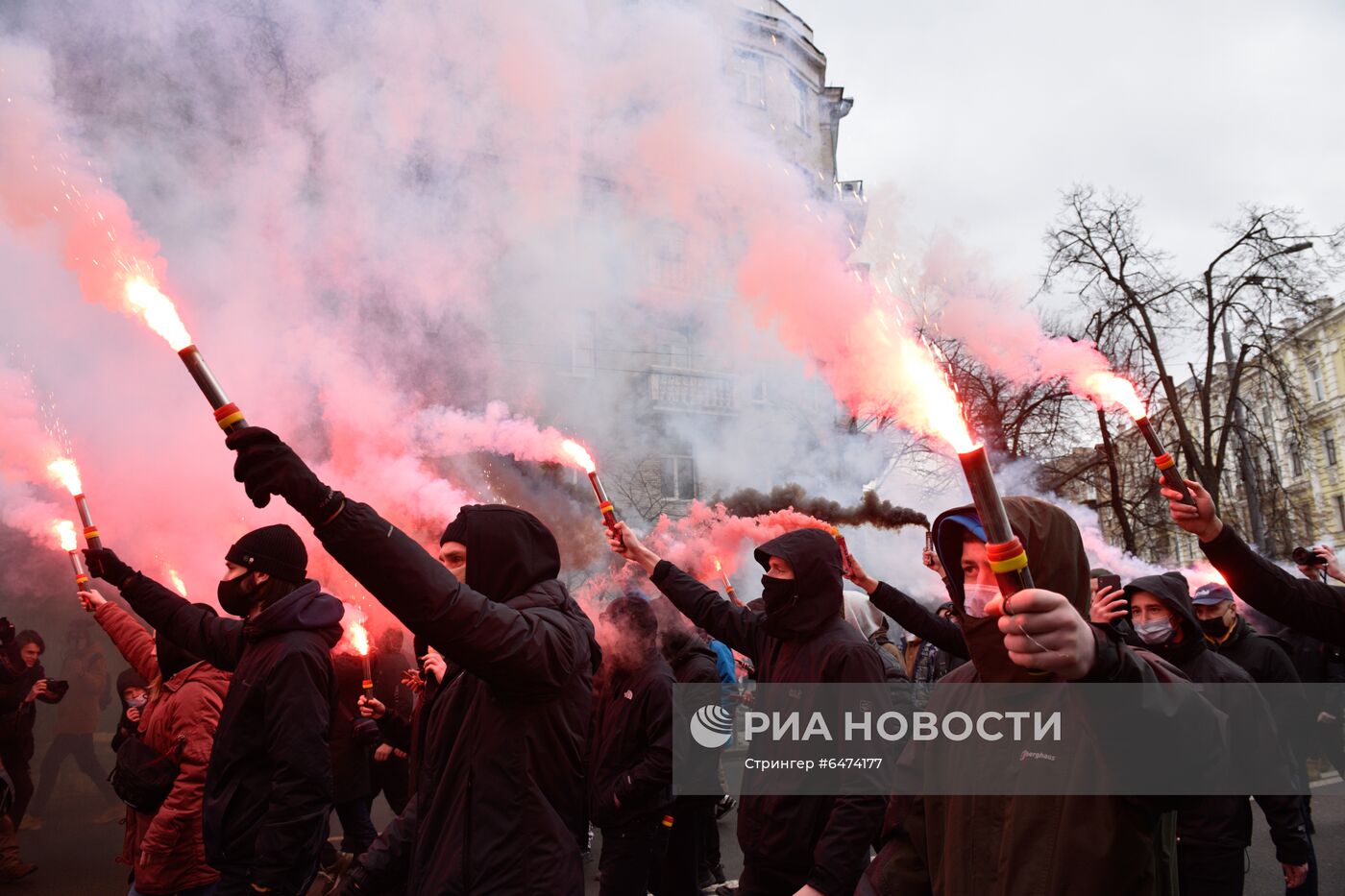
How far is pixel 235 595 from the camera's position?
4043mm

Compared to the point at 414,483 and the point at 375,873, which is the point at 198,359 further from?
the point at 414,483

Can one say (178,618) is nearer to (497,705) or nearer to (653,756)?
(653,756)

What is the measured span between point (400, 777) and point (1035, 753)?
5947 millimetres

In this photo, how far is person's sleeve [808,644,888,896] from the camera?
332cm

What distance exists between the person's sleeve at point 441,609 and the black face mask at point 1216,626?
4.73 m

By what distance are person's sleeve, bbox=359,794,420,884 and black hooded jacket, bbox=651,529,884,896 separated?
1343 mm

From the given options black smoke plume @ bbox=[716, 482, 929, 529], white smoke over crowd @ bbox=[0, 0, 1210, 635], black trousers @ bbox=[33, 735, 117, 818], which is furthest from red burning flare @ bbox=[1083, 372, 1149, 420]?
black trousers @ bbox=[33, 735, 117, 818]

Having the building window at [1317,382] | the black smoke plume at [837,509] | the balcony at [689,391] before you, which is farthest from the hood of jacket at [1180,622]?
the building window at [1317,382]

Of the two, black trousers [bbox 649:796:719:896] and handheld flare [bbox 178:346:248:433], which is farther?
black trousers [bbox 649:796:719:896]

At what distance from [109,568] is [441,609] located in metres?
3.39

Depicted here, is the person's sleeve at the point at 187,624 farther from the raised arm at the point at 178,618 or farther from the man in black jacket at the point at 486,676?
the man in black jacket at the point at 486,676

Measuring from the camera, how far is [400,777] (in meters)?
7.09

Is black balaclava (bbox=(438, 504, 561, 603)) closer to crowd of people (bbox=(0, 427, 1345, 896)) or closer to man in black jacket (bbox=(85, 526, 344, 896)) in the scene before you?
crowd of people (bbox=(0, 427, 1345, 896))

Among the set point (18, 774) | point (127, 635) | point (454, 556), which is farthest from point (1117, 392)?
point (18, 774)
